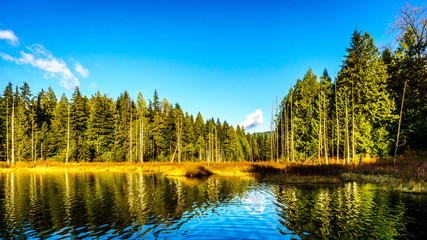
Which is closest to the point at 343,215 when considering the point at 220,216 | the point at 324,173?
the point at 220,216

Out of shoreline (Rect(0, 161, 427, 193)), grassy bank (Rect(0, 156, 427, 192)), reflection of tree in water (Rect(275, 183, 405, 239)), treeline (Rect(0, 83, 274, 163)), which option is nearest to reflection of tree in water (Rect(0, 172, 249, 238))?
reflection of tree in water (Rect(275, 183, 405, 239))

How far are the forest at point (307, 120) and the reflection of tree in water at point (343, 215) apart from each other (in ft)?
51.4

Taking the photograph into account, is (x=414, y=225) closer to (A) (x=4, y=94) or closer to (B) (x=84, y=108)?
(B) (x=84, y=108)

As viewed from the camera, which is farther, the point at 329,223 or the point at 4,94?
the point at 4,94

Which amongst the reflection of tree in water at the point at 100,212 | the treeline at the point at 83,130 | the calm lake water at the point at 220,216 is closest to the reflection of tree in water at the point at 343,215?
the calm lake water at the point at 220,216

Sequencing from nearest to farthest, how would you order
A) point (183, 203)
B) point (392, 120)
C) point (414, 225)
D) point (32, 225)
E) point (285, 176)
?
1. point (414, 225)
2. point (32, 225)
3. point (183, 203)
4. point (285, 176)
5. point (392, 120)

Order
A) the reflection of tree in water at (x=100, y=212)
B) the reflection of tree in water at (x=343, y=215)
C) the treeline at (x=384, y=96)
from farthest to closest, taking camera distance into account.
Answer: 1. the treeline at (x=384, y=96)
2. the reflection of tree in water at (x=100, y=212)
3. the reflection of tree in water at (x=343, y=215)

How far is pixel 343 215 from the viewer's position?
389 inches

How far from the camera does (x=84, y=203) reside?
1342cm

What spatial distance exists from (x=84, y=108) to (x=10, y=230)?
5251cm

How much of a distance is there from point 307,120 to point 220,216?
3465 cm

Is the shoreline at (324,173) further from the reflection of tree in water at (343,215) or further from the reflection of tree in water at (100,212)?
the reflection of tree in water at (100,212)

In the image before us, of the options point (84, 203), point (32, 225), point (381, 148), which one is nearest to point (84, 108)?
point (84, 203)

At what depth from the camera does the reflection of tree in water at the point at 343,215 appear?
7914 mm
